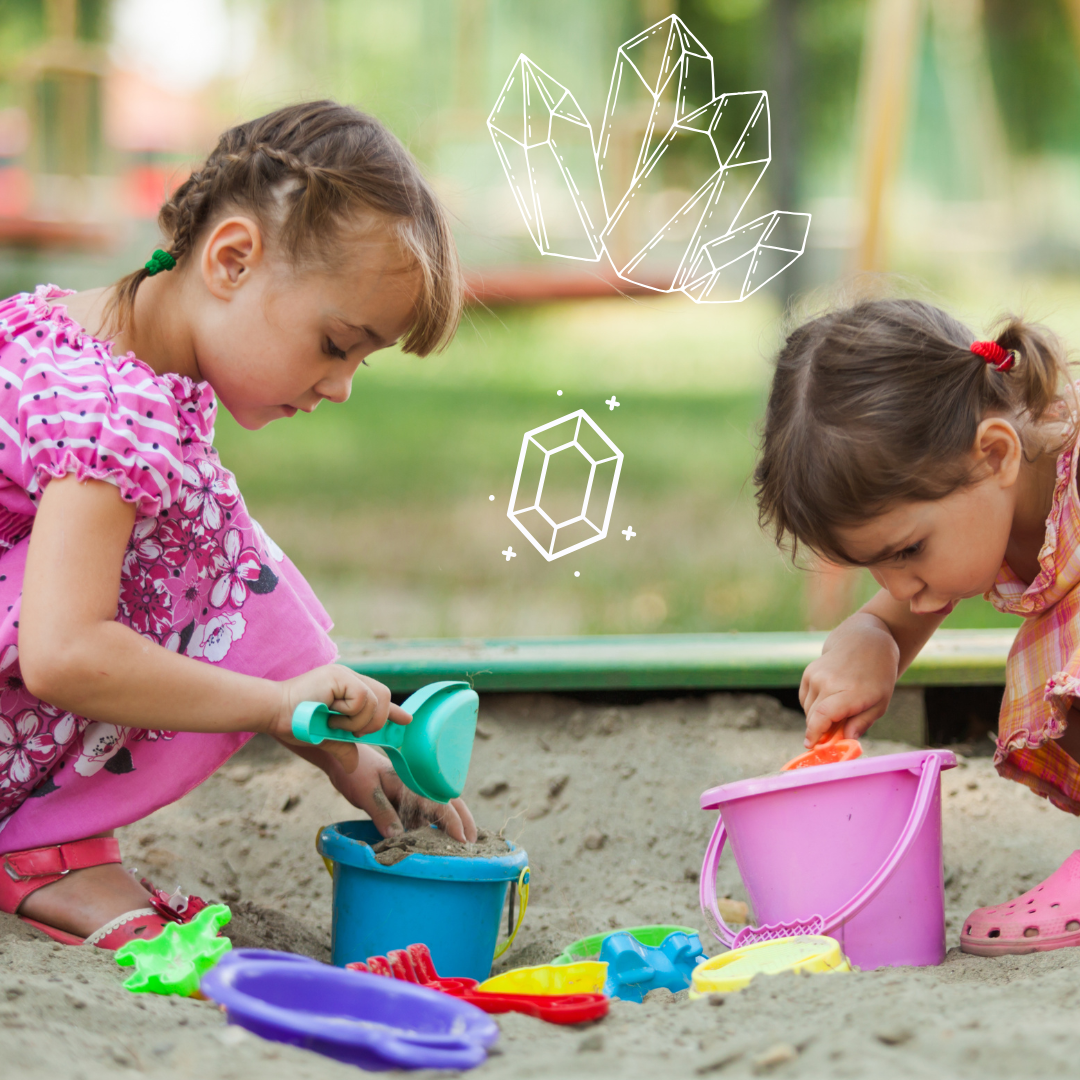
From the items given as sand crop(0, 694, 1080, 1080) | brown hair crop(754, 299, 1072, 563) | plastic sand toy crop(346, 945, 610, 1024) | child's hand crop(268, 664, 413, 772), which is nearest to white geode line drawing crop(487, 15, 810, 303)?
sand crop(0, 694, 1080, 1080)

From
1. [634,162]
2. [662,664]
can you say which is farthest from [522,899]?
[634,162]

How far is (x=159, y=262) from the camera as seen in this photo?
1.15m

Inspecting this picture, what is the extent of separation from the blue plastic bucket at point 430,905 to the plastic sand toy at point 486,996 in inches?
1.2

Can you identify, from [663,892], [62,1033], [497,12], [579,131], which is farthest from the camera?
[497,12]

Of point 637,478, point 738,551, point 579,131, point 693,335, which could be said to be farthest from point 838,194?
point 738,551

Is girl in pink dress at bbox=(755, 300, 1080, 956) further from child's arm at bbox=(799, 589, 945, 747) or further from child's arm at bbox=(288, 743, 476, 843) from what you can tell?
child's arm at bbox=(288, 743, 476, 843)

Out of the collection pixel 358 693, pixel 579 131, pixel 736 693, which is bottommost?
pixel 736 693

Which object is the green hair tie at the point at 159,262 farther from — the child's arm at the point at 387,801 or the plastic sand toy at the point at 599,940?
the plastic sand toy at the point at 599,940

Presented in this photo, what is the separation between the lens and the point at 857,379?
47.0 inches

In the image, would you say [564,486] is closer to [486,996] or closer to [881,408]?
[881,408]

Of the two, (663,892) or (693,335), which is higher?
(693,335)

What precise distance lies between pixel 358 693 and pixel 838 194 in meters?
12.9

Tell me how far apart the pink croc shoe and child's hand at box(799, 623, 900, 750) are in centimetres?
22

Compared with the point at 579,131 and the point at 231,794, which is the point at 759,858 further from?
the point at 579,131
